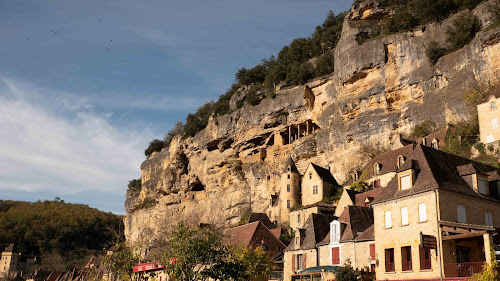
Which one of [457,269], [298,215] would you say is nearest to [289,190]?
[298,215]

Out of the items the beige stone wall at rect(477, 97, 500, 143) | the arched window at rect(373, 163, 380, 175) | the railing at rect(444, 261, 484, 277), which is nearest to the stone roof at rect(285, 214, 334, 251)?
the arched window at rect(373, 163, 380, 175)

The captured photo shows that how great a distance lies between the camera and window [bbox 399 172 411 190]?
23.1 m

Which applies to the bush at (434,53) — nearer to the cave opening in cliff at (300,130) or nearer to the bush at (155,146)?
the cave opening in cliff at (300,130)

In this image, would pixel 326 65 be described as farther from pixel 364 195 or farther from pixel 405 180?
pixel 405 180

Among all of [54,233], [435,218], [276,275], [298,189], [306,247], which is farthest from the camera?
[54,233]

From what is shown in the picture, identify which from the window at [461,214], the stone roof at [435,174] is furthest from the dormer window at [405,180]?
the window at [461,214]

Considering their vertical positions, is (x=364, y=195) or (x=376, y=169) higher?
(x=376, y=169)

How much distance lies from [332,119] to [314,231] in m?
20.5

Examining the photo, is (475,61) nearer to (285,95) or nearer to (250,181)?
(285,95)

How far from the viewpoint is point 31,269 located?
89250 millimetres

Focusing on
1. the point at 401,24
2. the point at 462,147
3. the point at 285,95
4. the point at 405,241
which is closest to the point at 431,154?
the point at 405,241

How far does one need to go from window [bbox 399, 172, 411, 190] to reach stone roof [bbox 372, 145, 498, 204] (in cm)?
26

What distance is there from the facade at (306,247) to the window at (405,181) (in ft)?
25.7

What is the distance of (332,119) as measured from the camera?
158ft
